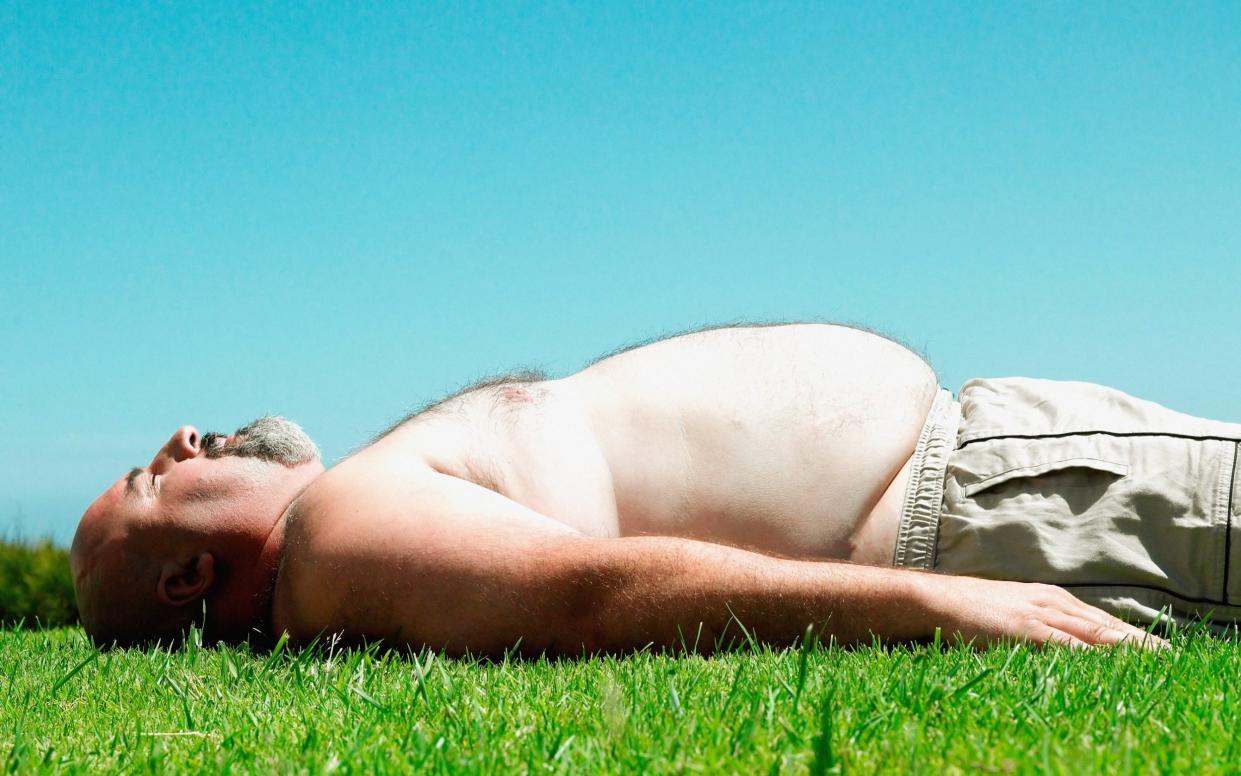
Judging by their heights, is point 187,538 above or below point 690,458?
below

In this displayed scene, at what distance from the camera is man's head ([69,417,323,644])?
146 inches

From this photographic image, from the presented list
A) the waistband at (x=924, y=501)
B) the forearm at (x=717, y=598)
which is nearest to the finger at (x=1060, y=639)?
the forearm at (x=717, y=598)

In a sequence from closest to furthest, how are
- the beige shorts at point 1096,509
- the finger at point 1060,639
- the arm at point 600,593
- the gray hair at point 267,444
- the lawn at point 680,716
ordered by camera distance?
the lawn at point 680,716 < the finger at point 1060,639 < the arm at point 600,593 < the beige shorts at point 1096,509 < the gray hair at point 267,444

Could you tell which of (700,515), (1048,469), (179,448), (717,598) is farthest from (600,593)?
(179,448)

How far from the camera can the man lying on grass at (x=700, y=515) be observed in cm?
268

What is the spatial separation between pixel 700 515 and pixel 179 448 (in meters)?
1.96

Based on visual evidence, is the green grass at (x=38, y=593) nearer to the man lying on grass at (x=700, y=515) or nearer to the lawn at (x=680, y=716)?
the man lying on grass at (x=700, y=515)

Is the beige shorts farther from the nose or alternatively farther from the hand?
the nose

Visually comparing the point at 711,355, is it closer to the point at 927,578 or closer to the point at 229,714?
the point at 927,578

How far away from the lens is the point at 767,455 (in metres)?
3.43

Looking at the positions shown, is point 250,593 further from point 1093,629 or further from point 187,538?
point 1093,629

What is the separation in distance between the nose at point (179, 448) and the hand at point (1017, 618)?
8.84 ft

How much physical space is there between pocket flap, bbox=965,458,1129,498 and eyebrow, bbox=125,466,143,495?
115 inches

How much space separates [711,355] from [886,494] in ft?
2.51
